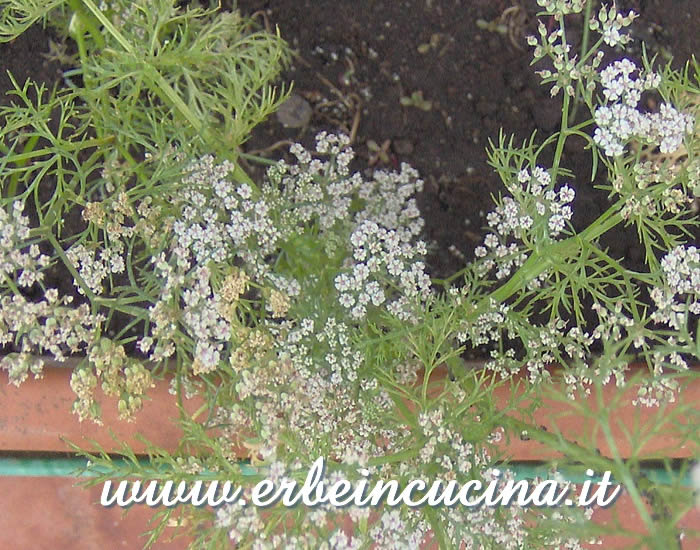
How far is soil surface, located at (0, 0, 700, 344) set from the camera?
1.89 m

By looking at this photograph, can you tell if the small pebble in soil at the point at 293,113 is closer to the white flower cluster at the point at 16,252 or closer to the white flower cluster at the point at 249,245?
the white flower cluster at the point at 249,245

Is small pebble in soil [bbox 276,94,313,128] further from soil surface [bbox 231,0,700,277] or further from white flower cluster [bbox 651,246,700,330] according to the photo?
white flower cluster [bbox 651,246,700,330]

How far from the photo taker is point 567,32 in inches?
74.9

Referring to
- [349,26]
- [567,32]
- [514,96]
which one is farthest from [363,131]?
[567,32]

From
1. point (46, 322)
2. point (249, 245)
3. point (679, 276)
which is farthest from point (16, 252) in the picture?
point (679, 276)

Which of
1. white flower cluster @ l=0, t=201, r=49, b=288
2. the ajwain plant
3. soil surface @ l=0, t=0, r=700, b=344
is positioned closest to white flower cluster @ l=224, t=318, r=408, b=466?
the ajwain plant

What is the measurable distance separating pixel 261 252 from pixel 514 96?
1.05 meters

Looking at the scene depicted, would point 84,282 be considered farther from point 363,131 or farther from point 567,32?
point 567,32

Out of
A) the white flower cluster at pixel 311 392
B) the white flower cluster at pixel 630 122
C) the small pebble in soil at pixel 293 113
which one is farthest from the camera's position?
the small pebble in soil at pixel 293 113

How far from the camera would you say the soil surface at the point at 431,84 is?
189cm

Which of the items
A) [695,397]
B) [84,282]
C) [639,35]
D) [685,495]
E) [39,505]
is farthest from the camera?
[639,35]

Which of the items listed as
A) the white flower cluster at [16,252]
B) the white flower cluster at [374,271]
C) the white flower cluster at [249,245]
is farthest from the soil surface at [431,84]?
the white flower cluster at [16,252]

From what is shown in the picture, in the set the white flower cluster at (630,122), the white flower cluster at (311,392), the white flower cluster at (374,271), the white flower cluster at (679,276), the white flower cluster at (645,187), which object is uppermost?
the white flower cluster at (630,122)

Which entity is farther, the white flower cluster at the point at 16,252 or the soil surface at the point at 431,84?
the soil surface at the point at 431,84
